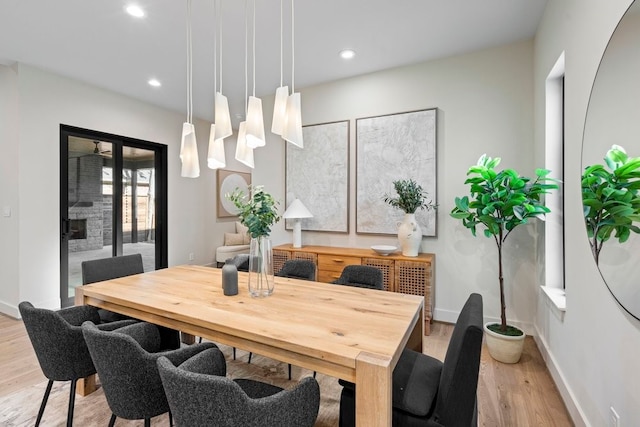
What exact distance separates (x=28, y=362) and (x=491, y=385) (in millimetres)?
3685

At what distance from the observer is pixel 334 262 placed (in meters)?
3.43

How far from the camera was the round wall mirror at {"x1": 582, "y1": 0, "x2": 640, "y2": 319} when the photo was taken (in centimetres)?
113

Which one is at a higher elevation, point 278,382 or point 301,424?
point 301,424

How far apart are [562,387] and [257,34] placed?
12.0ft

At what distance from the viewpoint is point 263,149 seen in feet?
14.3

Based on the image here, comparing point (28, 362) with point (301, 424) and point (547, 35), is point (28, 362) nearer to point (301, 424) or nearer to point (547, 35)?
point (301, 424)

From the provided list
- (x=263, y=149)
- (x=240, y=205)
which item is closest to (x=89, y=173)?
(x=263, y=149)

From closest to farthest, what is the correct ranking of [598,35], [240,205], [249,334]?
[249,334], [598,35], [240,205]

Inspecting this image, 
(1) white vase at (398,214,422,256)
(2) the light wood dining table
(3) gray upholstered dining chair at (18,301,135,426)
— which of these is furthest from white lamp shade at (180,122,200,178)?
(1) white vase at (398,214,422,256)

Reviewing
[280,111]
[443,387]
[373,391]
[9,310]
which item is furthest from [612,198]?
[9,310]

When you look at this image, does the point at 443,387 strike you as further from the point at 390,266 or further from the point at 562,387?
the point at 390,266

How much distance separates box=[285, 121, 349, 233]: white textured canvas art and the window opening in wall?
1.99 metres

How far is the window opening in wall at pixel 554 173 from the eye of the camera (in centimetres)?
246

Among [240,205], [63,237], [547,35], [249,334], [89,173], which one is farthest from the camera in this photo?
[89,173]
